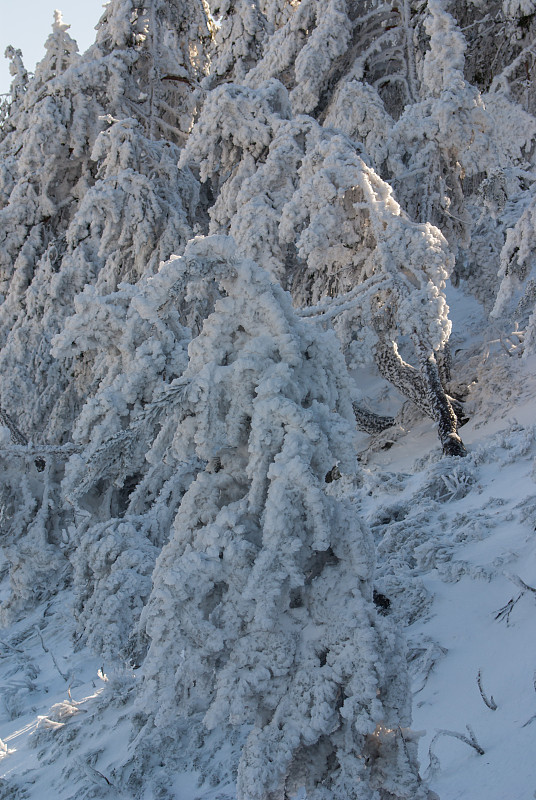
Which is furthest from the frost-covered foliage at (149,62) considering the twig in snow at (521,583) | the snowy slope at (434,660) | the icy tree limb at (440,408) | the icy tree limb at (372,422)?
the twig in snow at (521,583)

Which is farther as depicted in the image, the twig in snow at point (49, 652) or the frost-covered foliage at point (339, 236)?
the frost-covered foliage at point (339, 236)

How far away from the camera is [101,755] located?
381 cm

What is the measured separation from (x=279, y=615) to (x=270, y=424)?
79 centimetres

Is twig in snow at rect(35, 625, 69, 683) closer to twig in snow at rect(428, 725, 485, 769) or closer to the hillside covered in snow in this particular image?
the hillside covered in snow

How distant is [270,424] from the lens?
2627mm

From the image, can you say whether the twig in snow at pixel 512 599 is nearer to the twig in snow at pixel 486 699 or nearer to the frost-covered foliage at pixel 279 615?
the twig in snow at pixel 486 699

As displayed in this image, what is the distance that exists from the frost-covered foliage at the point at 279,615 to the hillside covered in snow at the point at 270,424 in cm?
1

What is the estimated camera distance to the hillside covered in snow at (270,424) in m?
2.39

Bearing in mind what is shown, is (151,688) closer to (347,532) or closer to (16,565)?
(347,532)

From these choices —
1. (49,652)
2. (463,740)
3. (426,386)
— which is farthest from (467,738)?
(426,386)

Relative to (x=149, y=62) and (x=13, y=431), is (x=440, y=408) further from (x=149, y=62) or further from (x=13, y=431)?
(x=149, y=62)

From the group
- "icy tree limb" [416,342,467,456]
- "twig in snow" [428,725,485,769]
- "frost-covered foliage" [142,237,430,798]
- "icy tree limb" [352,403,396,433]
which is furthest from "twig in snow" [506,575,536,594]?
"icy tree limb" [352,403,396,433]

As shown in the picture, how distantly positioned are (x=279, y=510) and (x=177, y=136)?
1356 cm

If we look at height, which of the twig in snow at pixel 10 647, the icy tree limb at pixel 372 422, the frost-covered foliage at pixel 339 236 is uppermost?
the frost-covered foliage at pixel 339 236
